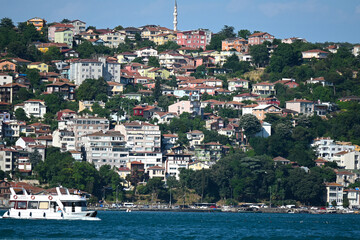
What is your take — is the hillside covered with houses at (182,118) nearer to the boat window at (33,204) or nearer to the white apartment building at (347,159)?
the white apartment building at (347,159)

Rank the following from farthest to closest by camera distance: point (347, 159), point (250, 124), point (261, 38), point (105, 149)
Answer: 1. point (261, 38)
2. point (347, 159)
3. point (250, 124)
4. point (105, 149)

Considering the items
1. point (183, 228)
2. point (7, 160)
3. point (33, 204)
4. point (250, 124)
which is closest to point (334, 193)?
point (250, 124)

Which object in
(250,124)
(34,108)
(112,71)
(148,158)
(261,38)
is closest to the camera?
(148,158)

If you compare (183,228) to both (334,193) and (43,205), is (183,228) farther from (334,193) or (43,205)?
(334,193)

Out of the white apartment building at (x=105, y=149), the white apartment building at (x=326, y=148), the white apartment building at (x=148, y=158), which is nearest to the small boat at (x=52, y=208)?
the white apartment building at (x=105, y=149)

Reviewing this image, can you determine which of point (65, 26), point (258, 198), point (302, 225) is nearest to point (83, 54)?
point (65, 26)

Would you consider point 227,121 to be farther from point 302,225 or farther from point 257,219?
point 302,225

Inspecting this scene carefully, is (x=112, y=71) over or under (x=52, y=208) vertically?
over
